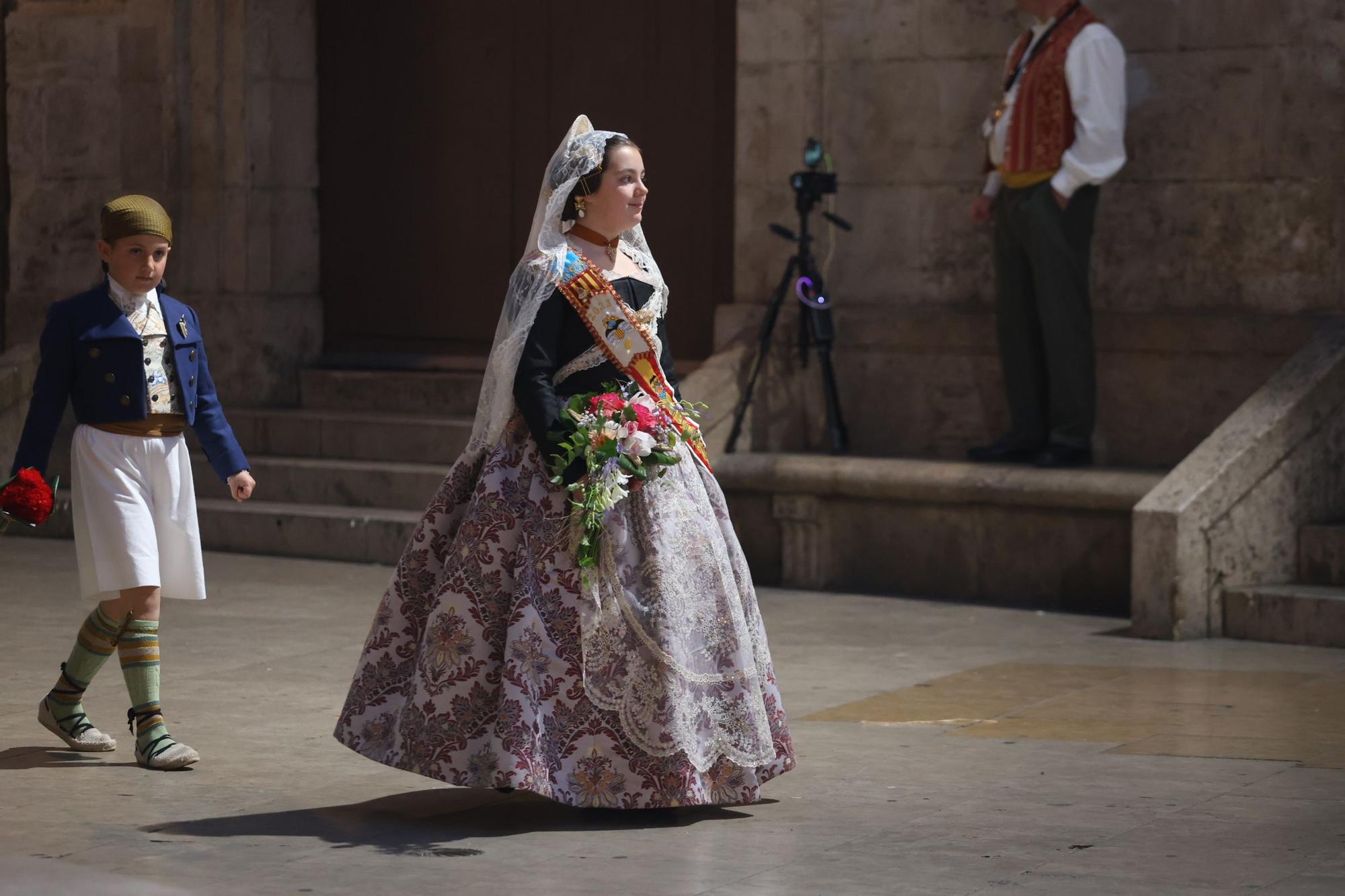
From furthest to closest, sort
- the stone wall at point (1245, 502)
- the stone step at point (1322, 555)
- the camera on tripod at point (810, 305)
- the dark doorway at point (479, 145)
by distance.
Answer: the dark doorway at point (479, 145) < the camera on tripod at point (810, 305) < the stone step at point (1322, 555) < the stone wall at point (1245, 502)

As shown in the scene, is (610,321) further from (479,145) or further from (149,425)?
(479,145)

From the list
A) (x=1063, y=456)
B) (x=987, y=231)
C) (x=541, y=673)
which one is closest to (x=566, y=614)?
(x=541, y=673)

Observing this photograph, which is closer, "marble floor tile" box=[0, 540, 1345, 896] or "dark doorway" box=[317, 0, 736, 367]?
"marble floor tile" box=[0, 540, 1345, 896]

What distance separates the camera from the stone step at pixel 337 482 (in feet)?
38.2

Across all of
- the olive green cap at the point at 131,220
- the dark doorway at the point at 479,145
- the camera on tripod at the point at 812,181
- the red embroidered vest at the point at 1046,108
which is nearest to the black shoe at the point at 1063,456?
the red embroidered vest at the point at 1046,108

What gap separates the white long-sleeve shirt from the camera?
9867 mm

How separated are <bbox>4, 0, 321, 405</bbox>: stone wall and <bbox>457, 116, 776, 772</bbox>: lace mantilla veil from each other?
741cm

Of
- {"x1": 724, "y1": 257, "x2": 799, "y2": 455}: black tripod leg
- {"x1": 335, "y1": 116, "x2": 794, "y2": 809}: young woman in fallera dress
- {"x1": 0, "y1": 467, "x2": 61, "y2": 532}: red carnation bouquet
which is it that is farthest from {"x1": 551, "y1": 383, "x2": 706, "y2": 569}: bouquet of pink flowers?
{"x1": 724, "y1": 257, "x2": 799, "y2": 455}: black tripod leg

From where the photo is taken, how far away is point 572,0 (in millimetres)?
12703

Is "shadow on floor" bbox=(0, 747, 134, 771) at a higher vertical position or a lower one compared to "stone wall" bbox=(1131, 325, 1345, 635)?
lower

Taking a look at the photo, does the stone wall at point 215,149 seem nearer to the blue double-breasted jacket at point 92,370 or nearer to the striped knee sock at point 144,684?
the blue double-breasted jacket at point 92,370

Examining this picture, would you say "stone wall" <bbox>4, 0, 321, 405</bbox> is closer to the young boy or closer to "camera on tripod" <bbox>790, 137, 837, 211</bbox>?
"camera on tripod" <bbox>790, 137, 837, 211</bbox>

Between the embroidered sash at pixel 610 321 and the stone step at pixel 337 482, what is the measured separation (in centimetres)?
561

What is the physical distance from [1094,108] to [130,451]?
5087 mm
